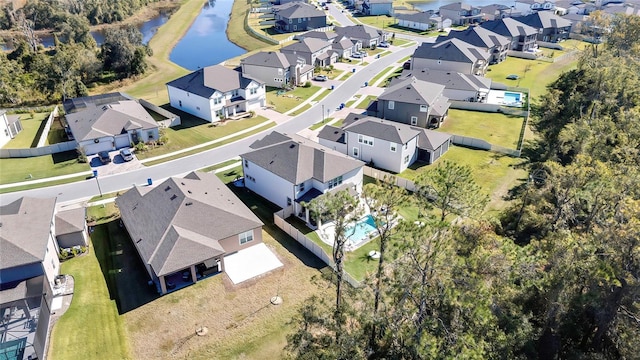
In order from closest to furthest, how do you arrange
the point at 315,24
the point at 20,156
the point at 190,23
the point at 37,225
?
the point at 37,225 < the point at 20,156 < the point at 315,24 < the point at 190,23

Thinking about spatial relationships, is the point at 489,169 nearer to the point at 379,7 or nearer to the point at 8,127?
the point at 8,127

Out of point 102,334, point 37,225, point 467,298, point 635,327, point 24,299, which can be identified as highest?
point 467,298

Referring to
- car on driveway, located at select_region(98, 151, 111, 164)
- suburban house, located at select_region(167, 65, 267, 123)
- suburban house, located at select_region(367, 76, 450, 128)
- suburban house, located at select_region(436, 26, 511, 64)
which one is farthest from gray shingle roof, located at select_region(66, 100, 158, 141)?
suburban house, located at select_region(436, 26, 511, 64)

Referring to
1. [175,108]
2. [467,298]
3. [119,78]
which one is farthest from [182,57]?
[467,298]

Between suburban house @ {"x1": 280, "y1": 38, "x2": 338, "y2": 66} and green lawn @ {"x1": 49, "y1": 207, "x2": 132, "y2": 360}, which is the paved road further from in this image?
suburban house @ {"x1": 280, "y1": 38, "x2": 338, "y2": 66}

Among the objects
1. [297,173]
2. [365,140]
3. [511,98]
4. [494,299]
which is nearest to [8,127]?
[297,173]

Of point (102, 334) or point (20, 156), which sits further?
point (20, 156)

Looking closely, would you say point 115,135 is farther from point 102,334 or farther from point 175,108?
point 102,334

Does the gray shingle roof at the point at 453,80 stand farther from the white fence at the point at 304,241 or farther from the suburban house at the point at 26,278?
the suburban house at the point at 26,278
